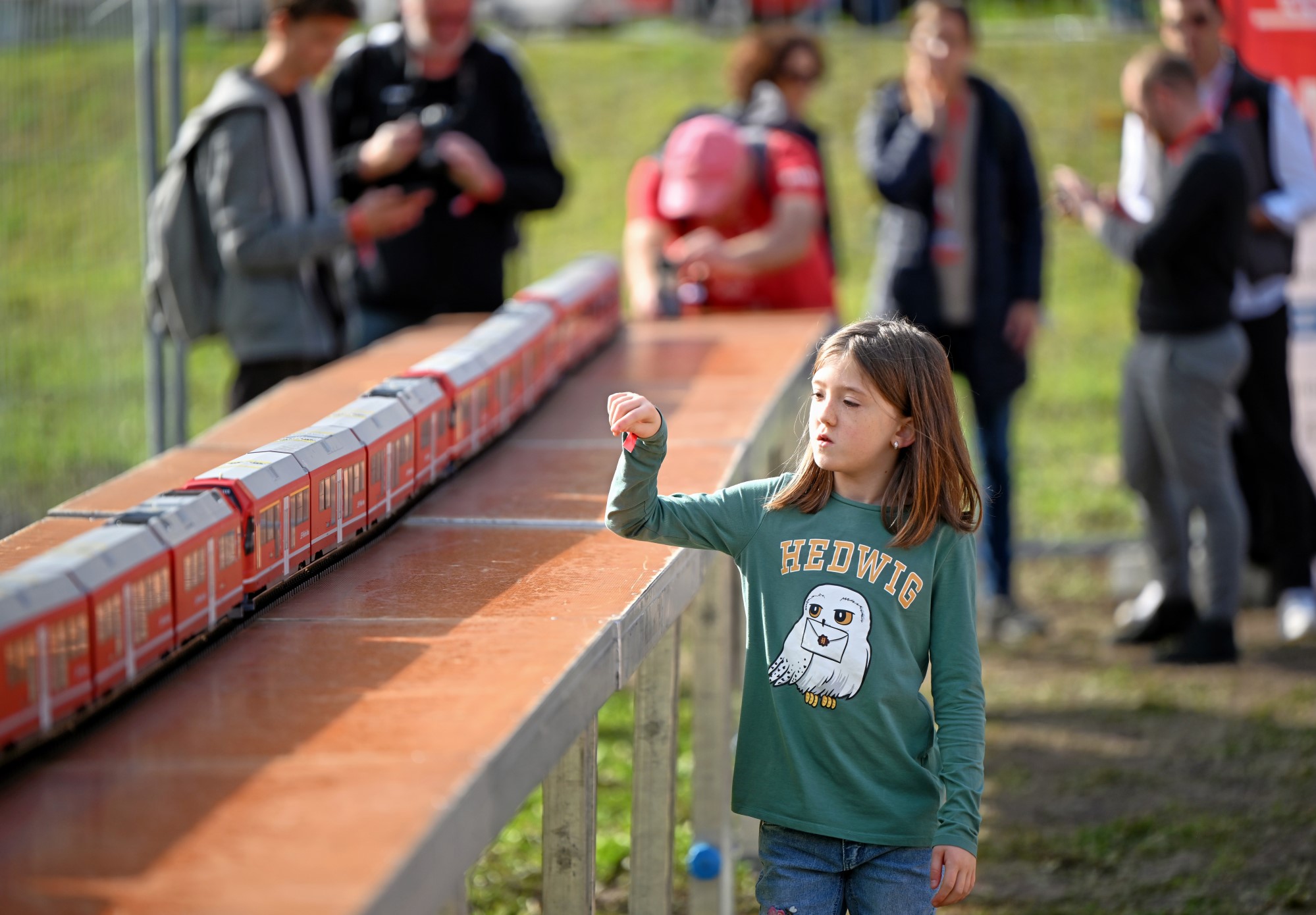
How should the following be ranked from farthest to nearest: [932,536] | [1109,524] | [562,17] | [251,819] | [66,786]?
[562,17] < [1109,524] < [932,536] < [66,786] < [251,819]

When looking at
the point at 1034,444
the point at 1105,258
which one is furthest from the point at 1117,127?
the point at 1034,444

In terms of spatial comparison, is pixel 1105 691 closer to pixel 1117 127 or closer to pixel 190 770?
pixel 190 770

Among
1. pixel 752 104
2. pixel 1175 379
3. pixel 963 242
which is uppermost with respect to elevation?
pixel 752 104

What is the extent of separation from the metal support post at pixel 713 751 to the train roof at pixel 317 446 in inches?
47.8

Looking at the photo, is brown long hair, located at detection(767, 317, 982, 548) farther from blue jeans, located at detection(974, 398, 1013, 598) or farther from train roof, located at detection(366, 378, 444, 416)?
blue jeans, located at detection(974, 398, 1013, 598)

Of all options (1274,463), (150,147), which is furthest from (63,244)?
(1274,463)

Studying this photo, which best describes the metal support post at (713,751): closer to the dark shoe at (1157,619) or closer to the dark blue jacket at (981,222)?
the dark blue jacket at (981,222)

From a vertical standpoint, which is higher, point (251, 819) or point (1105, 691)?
point (251, 819)

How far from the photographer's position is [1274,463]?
21.7 feet

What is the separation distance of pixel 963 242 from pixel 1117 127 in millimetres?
6772

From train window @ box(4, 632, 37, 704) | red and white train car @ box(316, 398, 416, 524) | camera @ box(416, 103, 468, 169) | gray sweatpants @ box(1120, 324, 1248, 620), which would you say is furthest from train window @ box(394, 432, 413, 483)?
gray sweatpants @ box(1120, 324, 1248, 620)

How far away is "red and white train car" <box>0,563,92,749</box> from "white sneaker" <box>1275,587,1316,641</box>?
5.50m

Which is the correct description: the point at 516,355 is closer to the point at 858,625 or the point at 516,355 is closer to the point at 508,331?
the point at 508,331

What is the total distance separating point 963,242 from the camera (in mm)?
6344
